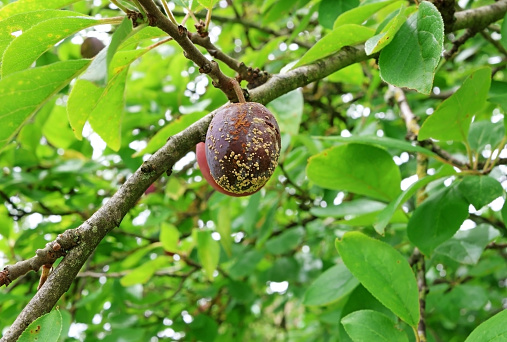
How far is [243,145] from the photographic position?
71 centimetres

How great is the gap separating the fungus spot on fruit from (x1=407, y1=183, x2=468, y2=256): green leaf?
425 mm

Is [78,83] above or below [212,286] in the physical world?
above

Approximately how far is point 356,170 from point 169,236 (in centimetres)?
81

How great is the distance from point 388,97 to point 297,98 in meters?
0.44

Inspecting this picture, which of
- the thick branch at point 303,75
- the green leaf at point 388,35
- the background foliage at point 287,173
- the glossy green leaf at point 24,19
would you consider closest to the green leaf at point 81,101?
the background foliage at point 287,173

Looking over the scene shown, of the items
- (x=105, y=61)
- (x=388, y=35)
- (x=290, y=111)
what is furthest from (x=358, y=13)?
(x=105, y=61)

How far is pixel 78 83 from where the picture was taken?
75cm

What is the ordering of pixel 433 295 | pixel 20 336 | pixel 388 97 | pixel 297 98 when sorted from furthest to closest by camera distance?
pixel 433 295, pixel 388 97, pixel 297 98, pixel 20 336

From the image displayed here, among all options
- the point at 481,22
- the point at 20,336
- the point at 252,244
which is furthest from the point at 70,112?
the point at 252,244

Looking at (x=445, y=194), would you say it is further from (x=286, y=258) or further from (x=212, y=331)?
(x=212, y=331)

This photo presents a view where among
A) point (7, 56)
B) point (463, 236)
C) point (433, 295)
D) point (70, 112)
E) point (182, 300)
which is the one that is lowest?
point (182, 300)

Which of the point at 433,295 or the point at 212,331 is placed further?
the point at 212,331

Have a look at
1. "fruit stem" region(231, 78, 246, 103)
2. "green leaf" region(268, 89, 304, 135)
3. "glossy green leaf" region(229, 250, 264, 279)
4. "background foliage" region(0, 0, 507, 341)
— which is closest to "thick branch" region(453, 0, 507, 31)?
"background foliage" region(0, 0, 507, 341)

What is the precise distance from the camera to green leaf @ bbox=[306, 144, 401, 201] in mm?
1052
